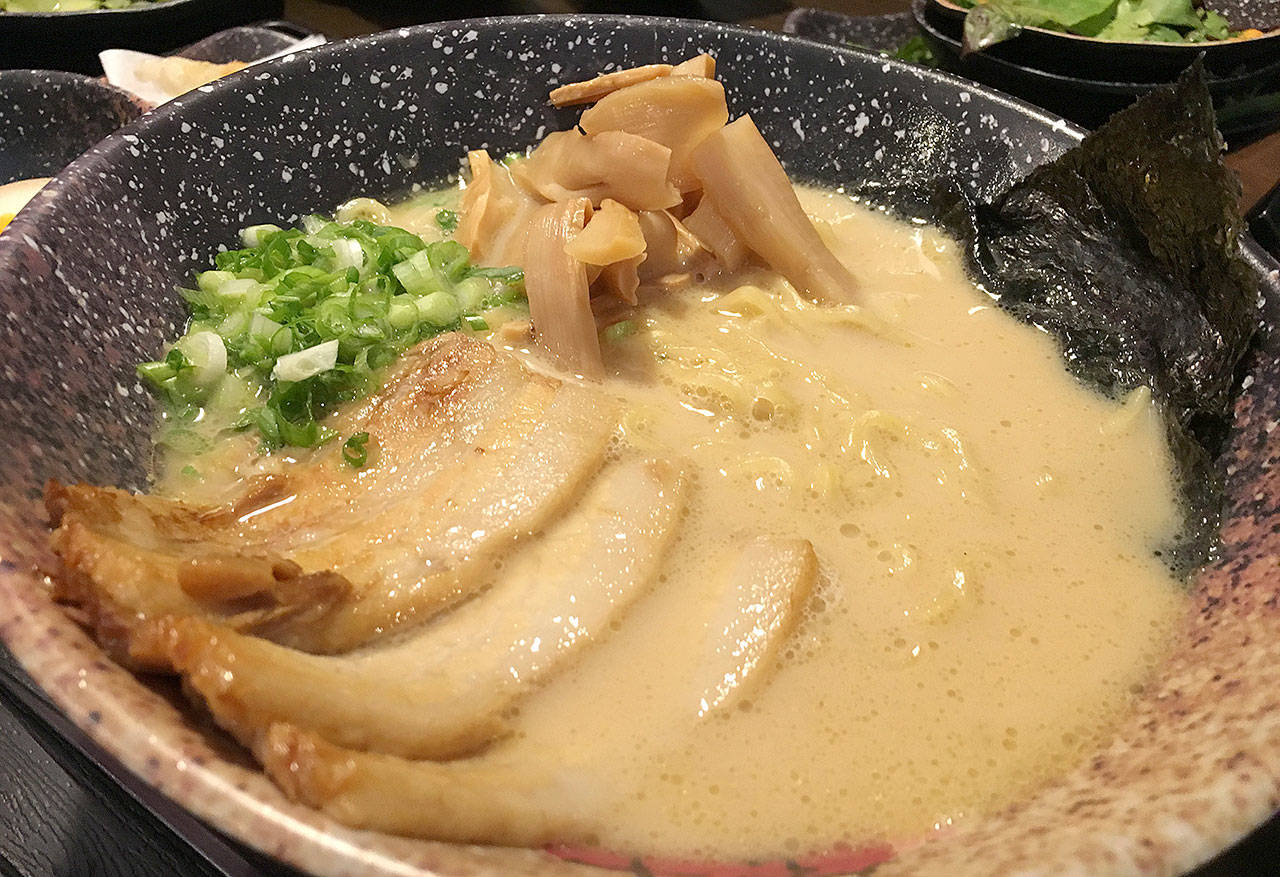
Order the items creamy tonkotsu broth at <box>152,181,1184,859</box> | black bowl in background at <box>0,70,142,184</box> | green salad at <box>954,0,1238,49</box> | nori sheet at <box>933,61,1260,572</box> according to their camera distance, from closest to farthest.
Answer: creamy tonkotsu broth at <box>152,181,1184,859</box>, nori sheet at <box>933,61,1260,572</box>, black bowl in background at <box>0,70,142,184</box>, green salad at <box>954,0,1238,49</box>

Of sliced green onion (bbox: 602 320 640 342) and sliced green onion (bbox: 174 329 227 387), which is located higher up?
sliced green onion (bbox: 174 329 227 387)

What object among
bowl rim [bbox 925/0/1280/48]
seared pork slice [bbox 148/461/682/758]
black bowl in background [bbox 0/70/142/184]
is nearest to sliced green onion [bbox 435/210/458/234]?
seared pork slice [bbox 148/461/682/758]

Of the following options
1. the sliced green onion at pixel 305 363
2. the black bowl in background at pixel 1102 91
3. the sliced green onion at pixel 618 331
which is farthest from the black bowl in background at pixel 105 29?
the black bowl in background at pixel 1102 91

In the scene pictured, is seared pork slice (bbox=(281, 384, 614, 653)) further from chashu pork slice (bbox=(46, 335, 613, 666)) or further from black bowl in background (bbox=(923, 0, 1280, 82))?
black bowl in background (bbox=(923, 0, 1280, 82))

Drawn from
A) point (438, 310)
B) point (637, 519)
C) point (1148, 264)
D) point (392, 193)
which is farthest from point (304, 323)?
point (1148, 264)

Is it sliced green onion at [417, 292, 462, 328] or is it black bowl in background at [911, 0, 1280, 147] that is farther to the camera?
black bowl in background at [911, 0, 1280, 147]

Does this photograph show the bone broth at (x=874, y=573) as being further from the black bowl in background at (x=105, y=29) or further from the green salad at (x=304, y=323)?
the black bowl in background at (x=105, y=29)

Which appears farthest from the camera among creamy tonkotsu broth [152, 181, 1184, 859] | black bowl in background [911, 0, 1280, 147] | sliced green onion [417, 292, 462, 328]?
black bowl in background [911, 0, 1280, 147]

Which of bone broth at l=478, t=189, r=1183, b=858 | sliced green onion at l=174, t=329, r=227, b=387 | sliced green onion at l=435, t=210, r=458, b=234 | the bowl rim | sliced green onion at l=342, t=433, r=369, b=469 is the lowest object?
bone broth at l=478, t=189, r=1183, b=858
